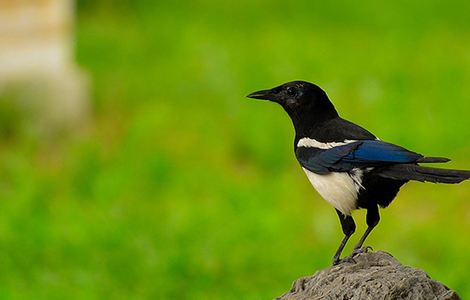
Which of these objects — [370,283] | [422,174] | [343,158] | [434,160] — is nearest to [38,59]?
[343,158]

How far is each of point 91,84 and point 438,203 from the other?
6.04 m

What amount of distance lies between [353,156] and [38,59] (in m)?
10.6

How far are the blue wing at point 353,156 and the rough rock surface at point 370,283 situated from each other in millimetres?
397

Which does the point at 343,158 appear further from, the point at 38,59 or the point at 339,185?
the point at 38,59

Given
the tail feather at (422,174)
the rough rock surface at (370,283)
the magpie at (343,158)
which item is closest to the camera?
the tail feather at (422,174)

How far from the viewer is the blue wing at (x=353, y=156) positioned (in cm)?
437

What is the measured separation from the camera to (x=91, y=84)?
16312 mm

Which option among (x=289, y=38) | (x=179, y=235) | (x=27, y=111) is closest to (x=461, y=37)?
(x=289, y=38)

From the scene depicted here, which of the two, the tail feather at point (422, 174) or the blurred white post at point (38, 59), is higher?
the blurred white post at point (38, 59)

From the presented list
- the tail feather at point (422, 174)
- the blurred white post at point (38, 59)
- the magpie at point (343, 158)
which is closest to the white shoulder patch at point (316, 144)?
the magpie at point (343, 158)

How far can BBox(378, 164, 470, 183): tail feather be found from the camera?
397 cm

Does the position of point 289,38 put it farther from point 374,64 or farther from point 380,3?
point 380,3

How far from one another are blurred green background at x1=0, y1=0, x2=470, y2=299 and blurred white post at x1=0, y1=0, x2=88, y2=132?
0.38 meters

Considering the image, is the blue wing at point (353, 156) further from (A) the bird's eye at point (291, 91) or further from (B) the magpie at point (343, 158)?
(A) the bird's eye at point (291, 91)
